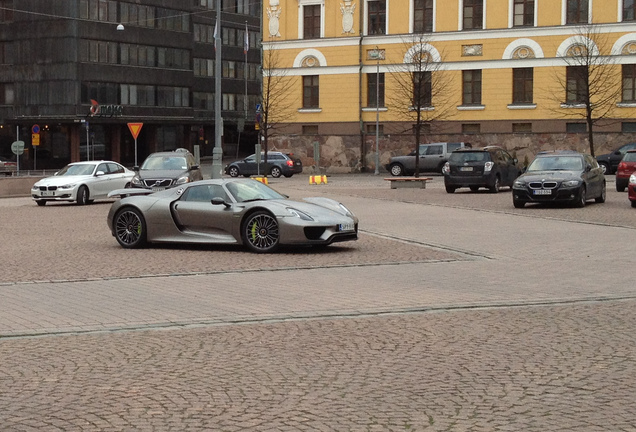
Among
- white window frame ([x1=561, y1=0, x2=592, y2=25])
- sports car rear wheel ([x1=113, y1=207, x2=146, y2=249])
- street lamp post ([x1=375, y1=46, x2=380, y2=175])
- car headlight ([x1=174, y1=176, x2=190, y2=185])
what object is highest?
white window frame ([x1=561, y1=0, x2=592, y2=25])

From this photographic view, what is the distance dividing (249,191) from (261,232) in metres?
0.99

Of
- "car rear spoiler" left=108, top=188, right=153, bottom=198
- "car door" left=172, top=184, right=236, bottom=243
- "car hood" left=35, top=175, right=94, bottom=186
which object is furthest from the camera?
"car hood" left=35, top=175, right=94, bottom=186

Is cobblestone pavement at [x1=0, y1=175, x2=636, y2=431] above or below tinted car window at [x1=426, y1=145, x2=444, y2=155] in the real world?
below

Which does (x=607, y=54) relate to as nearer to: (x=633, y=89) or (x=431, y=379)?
(x=633, y=89)

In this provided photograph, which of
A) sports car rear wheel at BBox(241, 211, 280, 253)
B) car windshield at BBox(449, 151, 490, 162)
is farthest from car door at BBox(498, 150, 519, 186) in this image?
sports car rear wheel at BBox(241, 211, 280, 253)

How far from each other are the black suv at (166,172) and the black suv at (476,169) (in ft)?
31.1

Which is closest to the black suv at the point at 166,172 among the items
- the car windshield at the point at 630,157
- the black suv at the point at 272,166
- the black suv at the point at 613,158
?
the car windshield at the point at 630,157

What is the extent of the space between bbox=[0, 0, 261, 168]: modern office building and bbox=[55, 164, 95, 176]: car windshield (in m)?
45.2

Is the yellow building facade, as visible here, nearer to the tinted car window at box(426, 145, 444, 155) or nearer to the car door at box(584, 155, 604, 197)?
the tinted car window at box(426, 145, 444, 155)

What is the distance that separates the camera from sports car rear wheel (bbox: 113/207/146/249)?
17641 mm

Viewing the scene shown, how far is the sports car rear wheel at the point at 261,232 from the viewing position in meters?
16.7

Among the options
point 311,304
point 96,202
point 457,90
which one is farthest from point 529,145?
point 311,304

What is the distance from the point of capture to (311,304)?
36.2 feet

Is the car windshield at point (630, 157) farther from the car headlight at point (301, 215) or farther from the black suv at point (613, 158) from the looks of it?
the car headlight at point (301, 215)
